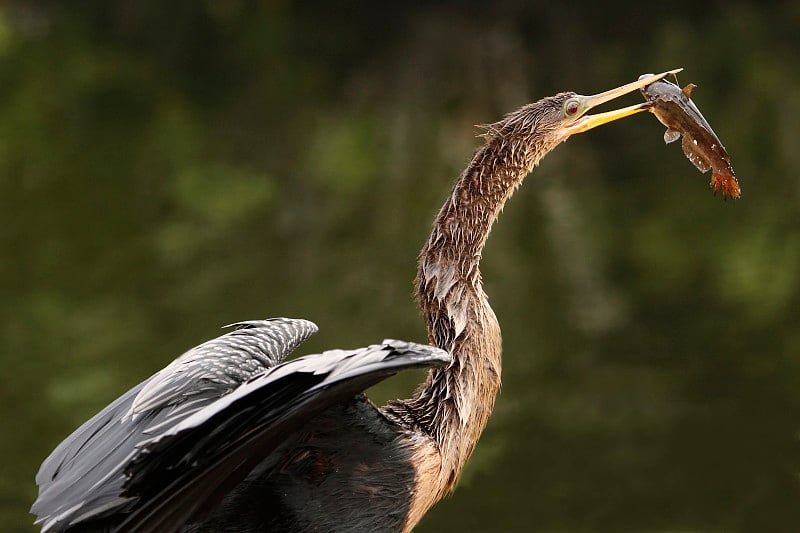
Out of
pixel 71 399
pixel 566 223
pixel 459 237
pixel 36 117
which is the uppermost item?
pixel 36 117

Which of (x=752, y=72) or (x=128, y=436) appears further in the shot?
Answer: (x=752, y=72)

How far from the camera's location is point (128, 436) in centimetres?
414

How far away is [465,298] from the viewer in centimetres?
476

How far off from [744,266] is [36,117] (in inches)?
384

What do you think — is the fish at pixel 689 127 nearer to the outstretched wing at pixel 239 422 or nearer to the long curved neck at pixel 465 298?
the long curved neck at pixel 465 298

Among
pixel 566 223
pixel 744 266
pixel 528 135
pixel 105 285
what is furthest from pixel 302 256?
pixel 528 135

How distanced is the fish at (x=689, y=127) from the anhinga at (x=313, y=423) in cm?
33

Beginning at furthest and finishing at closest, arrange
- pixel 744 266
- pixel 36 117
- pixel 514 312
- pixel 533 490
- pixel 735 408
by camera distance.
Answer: pixel 36 117 → pixel 744 266 → pixel 514 312 → pixel 735 408 → pixel 533 490

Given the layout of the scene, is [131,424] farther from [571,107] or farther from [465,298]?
[571,107]

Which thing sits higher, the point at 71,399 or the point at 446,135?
the point at 446,135

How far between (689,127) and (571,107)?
1.88 ft

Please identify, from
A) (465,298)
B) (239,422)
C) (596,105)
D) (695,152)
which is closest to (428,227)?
(695,152)

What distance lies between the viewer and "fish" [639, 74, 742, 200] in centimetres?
514

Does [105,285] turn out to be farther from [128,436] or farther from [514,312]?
[128,436]
